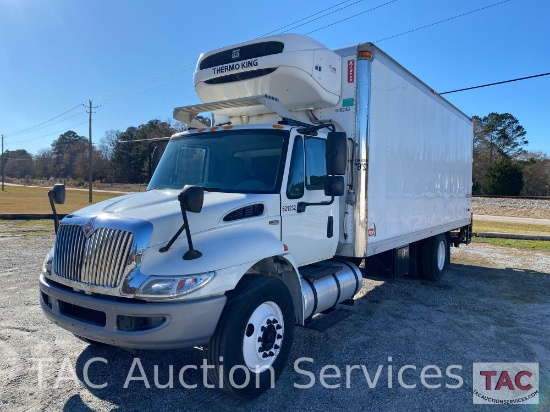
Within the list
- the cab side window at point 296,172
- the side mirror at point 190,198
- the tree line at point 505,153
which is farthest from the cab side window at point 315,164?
the tree line at point 505,153

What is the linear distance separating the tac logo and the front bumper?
270cm

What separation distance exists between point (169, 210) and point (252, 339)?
1.41 m

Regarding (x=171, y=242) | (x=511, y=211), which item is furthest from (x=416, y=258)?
(x=511, y=211)

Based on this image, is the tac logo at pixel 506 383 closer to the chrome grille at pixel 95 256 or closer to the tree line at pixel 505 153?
the chrome grille at pixel 95 256

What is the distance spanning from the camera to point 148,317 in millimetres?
3256

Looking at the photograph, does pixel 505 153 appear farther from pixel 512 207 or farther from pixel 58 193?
pixel 58 193

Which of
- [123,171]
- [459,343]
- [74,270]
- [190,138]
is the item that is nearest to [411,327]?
[459,343]

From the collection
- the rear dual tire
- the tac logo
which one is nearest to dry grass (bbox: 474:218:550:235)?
the rear dual tire

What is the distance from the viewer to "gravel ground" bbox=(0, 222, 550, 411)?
384cm

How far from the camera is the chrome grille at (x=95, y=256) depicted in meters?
3.39

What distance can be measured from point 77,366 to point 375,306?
4629 mm

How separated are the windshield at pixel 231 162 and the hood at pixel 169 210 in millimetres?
209

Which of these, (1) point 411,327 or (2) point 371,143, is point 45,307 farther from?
(1) point 411,327

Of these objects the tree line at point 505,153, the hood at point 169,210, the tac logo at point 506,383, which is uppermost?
the tree line at point 505,153
